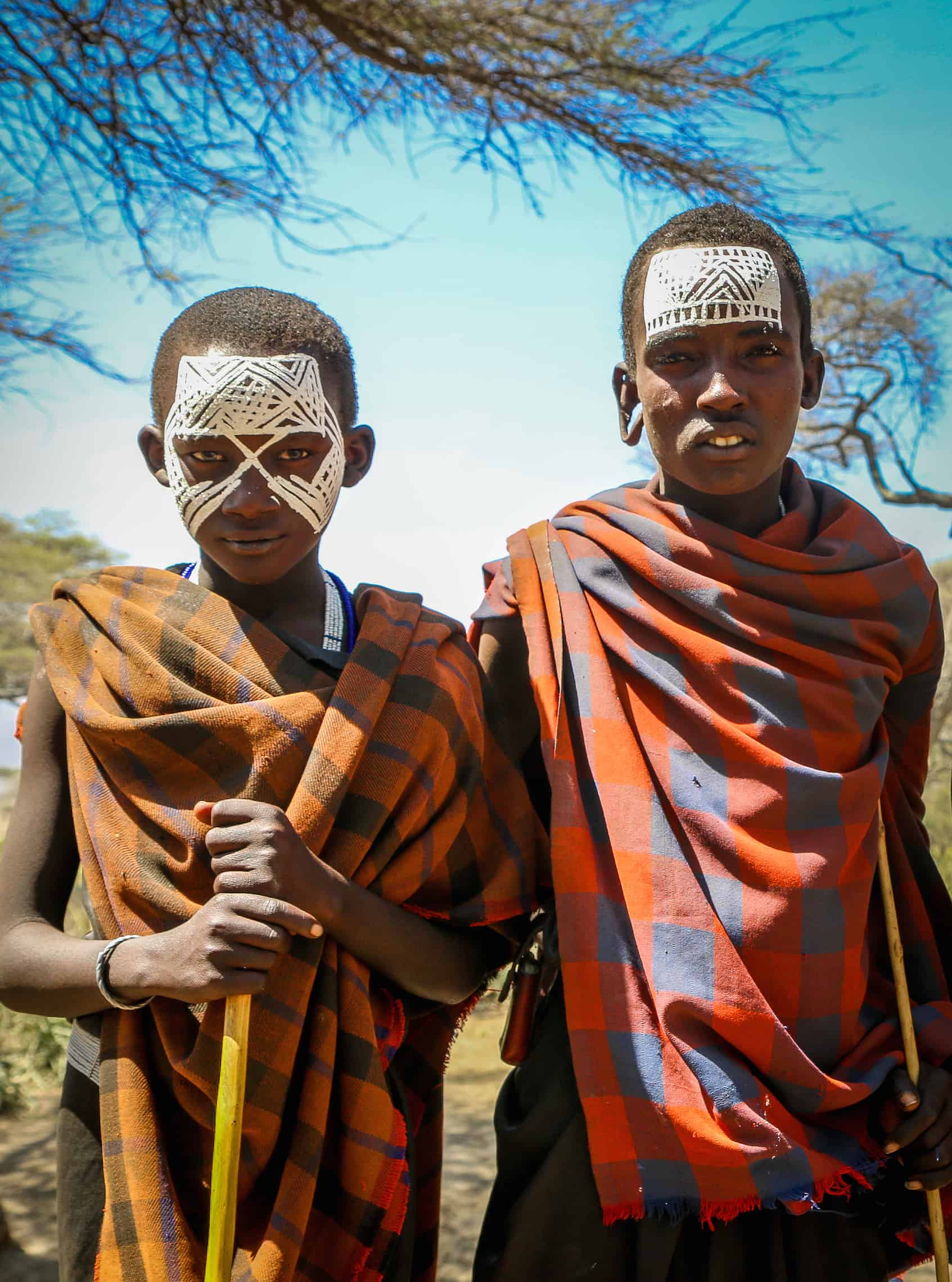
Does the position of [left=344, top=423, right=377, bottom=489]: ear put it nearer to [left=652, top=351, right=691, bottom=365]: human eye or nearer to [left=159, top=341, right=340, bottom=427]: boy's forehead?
[left=159, top=341, right=340, bottom=427]: boy's forehead

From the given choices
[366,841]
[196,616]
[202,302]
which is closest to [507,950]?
[366,841]

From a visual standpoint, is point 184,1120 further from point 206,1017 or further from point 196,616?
point 196,616

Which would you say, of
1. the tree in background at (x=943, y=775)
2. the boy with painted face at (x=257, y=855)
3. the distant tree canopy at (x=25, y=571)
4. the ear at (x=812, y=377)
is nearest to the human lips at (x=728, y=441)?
the ear at (x=812, y=377)

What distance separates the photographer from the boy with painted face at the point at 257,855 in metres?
1.69

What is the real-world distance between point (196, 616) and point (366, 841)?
0.49 m

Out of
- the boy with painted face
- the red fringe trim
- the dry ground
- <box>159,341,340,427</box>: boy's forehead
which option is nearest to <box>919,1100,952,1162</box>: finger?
the red fringe trim

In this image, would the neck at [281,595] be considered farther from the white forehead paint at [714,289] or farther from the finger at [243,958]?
the white forehead paint at [714,289]

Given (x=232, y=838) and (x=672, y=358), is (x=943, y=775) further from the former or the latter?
(x=232, y=838)

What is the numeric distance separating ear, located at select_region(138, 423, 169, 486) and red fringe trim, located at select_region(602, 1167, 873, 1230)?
1.52 m

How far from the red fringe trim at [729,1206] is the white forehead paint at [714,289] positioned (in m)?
1.53

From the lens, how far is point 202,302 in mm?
2098

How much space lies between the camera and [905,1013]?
6.45ft

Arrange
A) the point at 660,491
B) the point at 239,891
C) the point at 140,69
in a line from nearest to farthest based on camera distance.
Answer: the point at 239,891 → the point at 660,491 → the point at 140,69

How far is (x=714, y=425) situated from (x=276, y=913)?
1197 mm
